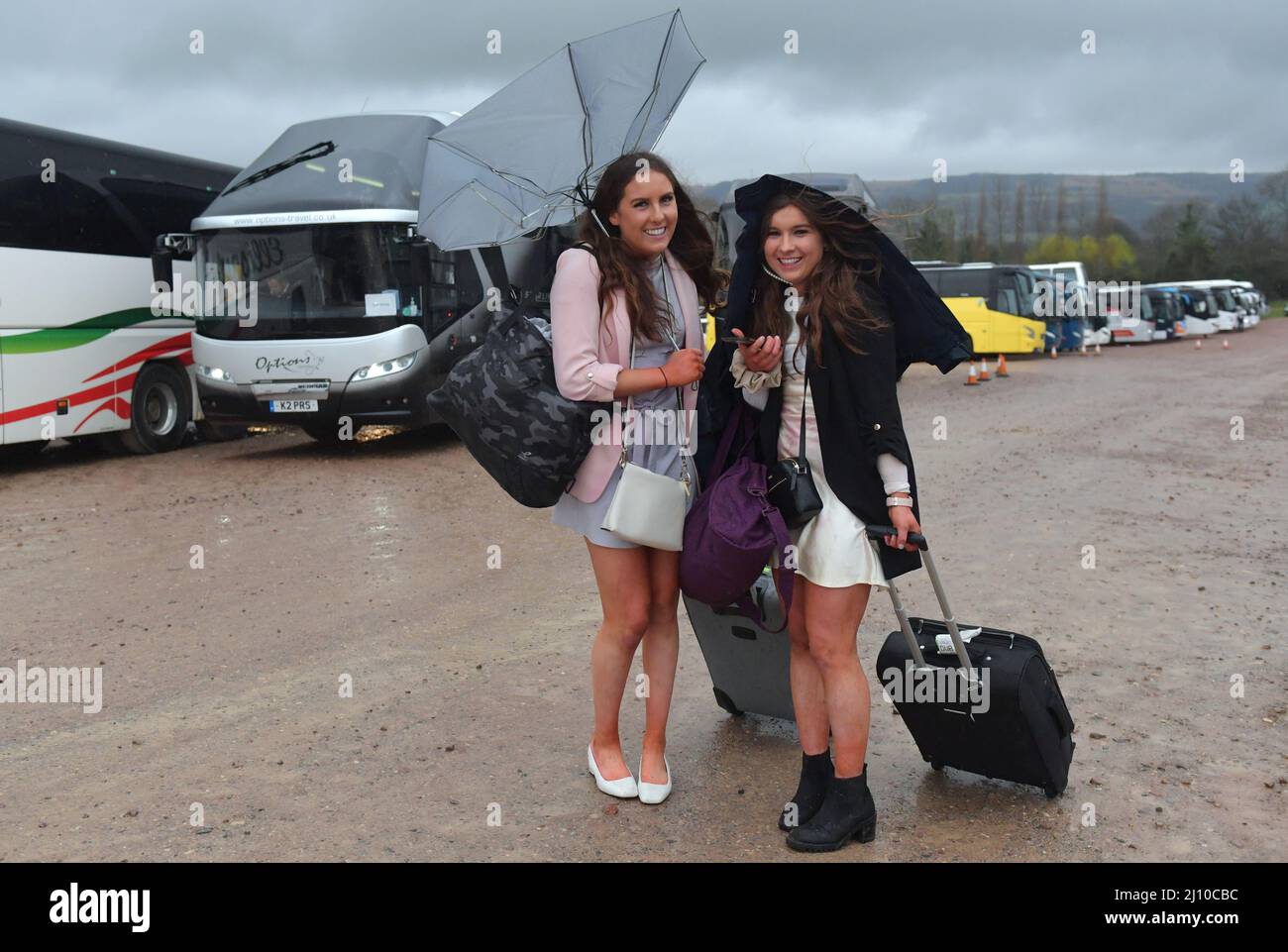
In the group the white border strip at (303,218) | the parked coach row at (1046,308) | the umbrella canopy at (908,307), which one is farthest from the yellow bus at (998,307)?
the umbrella canopy at (908,307)

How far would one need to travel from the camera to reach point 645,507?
3.86m

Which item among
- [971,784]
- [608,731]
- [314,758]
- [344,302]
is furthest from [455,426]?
[344,302]

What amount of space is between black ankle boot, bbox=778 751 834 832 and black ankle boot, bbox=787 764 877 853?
37mm

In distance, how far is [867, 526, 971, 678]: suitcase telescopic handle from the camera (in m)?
3.61

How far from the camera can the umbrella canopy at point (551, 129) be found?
4.15 m

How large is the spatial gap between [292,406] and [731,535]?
417 inches

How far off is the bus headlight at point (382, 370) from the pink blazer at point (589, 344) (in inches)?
384

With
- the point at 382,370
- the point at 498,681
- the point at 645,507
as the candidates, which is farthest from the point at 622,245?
the point at 382,370

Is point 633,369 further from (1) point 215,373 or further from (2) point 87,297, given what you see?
(2) point 87,297

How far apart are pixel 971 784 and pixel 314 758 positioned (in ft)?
7.92

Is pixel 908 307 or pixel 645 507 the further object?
pixel 645 507

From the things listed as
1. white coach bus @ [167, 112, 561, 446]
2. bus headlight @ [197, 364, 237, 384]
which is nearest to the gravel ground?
white coach bus @ [167, 112, 561, 446]

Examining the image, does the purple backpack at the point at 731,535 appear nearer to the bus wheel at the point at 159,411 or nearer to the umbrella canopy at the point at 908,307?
the umbrella canopy at the point at 908,307

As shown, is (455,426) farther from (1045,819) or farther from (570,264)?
(1045,819)
